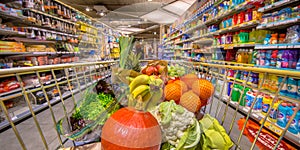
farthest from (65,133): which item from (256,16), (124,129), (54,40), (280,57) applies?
(54,40)

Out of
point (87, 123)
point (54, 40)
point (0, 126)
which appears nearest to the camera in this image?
point (87, 123)

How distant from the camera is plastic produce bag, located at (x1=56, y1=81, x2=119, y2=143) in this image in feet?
1.86

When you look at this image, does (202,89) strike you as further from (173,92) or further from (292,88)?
(292,88)

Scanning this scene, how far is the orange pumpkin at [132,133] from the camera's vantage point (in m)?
0.40

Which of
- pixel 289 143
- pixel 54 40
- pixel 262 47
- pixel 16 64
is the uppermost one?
pixel 54 40

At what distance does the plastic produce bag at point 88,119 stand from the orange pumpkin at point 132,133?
6.0 inches

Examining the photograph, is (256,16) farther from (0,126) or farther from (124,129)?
(0,126)

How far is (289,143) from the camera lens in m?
1.55

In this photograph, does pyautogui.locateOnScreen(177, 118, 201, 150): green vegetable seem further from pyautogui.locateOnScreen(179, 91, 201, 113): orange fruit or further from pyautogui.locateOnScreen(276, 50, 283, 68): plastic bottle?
pyautogui.locateOnScreen(276, 50, 283, 68): plastic bottle

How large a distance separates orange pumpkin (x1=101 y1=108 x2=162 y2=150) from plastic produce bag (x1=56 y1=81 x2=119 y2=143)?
0.50 feet

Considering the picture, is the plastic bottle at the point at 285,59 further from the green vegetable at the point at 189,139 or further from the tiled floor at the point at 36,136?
the green vegetable at the point at 189,139

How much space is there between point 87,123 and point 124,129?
0.25m

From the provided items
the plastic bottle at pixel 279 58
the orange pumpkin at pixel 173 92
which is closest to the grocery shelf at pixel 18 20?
the orange pumpkin at pixel 173 92

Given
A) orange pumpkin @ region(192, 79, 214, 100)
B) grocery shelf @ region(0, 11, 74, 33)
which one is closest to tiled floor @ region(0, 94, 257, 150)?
orange pumpkin @ region(192, 79, 214, 100)
